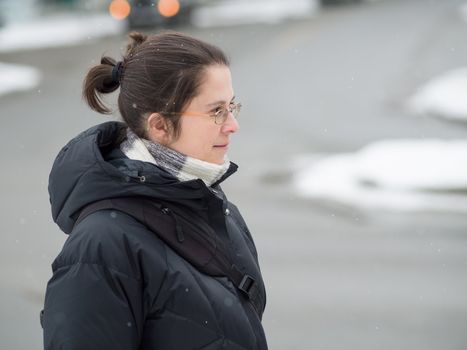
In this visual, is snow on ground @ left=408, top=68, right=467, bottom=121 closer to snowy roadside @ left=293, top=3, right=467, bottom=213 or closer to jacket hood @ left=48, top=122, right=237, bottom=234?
snowy roadside @ left=293, top=3, right=467, bottom=213

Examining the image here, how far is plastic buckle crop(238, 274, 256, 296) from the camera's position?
93.3 inches

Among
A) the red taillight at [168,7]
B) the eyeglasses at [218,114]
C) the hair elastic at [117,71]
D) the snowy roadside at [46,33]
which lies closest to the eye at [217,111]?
the eyeglasses at [218,114]

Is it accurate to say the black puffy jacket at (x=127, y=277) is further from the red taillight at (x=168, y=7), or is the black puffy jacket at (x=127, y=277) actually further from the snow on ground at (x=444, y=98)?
the red taillight at (x=168, y=7)

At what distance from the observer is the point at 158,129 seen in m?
2.34

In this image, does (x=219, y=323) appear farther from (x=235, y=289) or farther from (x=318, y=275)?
(x=318, y=275)

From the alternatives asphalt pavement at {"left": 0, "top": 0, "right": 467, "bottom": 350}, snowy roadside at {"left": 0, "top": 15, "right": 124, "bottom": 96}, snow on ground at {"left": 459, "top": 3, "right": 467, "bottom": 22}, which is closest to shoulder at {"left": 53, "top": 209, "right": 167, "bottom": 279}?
asphalt pavement at {"left": 0, "top": 0, "right": 467, "bottom": 350}

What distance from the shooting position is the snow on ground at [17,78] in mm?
16481

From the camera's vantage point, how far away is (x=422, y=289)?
6.57 meters

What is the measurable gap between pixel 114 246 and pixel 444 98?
41.7 ft

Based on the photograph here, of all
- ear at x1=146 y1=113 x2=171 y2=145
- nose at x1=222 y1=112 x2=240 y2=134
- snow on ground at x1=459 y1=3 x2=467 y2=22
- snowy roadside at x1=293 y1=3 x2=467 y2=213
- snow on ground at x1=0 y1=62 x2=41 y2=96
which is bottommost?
snow on ground at x1=0 y1=62 x2=41 y2=96

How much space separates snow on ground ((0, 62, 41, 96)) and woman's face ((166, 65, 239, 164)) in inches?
567

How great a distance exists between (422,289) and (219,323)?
15.0 feet

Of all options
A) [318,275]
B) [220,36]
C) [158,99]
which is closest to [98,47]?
[220,36]

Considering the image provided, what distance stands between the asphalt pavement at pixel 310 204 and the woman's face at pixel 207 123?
0.95 m
